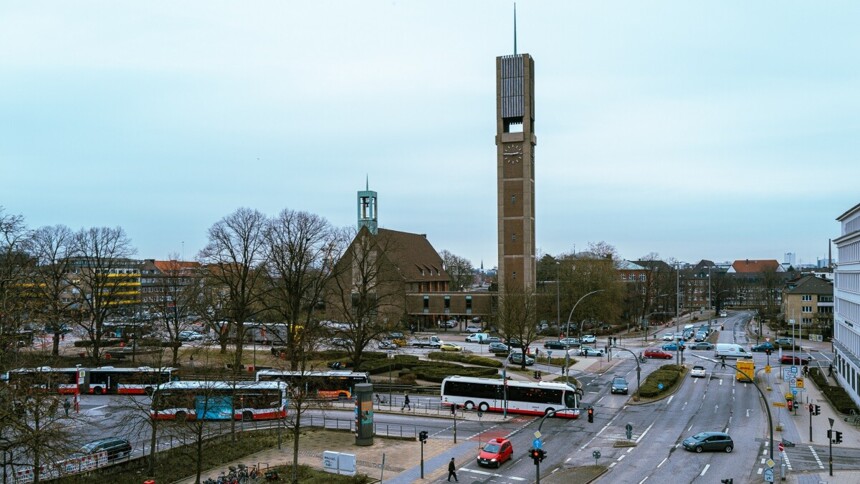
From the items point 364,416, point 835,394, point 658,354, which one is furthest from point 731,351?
point 364,416

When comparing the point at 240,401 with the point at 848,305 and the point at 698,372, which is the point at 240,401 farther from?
the point at 848,305

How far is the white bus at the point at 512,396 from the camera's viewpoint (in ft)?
155

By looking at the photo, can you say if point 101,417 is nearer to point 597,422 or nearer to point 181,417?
point 181,417

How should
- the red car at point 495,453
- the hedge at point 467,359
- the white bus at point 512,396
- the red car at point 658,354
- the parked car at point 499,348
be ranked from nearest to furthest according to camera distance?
1. the red car at point 495,453
2. the white bus at point 512,396
3. the hedge at point 467,359
4. the red car at point 658,354
5. the parked car at point 499,348

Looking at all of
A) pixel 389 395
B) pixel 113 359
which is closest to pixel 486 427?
pixel 389 395

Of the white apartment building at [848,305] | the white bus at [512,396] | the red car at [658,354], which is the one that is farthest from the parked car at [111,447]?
the red car at [658,354]

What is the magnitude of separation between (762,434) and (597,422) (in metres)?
9.92

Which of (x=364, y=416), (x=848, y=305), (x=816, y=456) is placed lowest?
(x=816, y=456)

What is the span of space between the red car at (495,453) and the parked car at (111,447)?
18473 mm

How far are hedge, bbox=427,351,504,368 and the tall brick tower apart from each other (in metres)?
24.7

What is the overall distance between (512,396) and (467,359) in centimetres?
2193

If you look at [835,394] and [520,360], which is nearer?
[835,394]

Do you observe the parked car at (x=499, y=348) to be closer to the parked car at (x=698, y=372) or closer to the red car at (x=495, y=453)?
the parked car at (x=698, y=372)

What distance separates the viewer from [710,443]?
36969 millimetres
